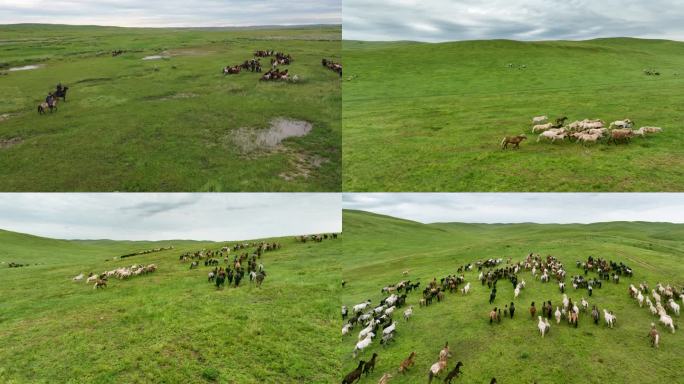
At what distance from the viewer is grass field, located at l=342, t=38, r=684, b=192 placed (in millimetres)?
25484

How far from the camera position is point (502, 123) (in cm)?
3681

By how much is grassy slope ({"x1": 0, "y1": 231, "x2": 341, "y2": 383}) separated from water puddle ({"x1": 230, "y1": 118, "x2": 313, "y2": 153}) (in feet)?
34.9

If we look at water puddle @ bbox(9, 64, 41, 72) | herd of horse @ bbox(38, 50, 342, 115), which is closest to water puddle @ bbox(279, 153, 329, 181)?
herd of horse @ bbox(38, 50, 342, 115)

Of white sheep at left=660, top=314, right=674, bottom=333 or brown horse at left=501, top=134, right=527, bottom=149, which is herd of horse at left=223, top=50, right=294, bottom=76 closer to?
brown horse at left=501, top=134, right=527, bottom=149

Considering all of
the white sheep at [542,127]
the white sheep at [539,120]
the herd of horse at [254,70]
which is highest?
the herd of horse at [254,70]

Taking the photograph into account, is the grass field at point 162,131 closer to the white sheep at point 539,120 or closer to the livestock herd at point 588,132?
the livestock herd at point 588,132

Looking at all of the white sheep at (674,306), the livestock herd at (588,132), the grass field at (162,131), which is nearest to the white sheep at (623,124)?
the livestock herd at (588,132)

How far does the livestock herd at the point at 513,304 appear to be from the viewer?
20.5m

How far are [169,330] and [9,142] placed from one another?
69.0ft

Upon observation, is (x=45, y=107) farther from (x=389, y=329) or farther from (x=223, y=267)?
(x=389, y=329)

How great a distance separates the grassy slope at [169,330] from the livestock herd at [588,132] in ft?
63.6

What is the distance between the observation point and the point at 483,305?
2611 centimetres

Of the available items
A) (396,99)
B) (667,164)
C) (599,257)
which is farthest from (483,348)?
(396,99)

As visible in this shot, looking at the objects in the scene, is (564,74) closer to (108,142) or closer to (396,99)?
(396,99)
